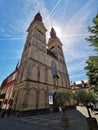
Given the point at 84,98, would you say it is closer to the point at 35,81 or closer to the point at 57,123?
the point at 57,123

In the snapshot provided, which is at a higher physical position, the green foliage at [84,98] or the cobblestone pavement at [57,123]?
the green foliage at [84,98]

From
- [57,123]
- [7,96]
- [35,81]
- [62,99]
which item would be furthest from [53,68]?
[57,123]

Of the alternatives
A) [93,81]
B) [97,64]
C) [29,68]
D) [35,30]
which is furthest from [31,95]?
[35,30]

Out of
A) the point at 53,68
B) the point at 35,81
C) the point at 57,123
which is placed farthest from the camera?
the point at 53,68

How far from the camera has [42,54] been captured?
24.5 metres

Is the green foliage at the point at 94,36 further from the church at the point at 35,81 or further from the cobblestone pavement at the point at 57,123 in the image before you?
the church at the point at 35,81

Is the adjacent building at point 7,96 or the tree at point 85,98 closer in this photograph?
the tree at point 85,98

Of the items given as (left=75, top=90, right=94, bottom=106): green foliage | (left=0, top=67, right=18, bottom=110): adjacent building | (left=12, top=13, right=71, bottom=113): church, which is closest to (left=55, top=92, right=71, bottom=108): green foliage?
(left=75, top=90, right=94, bottom=106): green foliage

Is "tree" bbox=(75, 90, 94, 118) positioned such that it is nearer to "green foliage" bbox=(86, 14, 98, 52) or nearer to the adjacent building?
"green foliage" bbox=(86, 14, 98, 52)

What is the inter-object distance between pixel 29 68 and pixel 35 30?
45.7ft

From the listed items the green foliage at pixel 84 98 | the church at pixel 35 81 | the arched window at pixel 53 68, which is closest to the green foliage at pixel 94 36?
the green foliage at pixel 84 98

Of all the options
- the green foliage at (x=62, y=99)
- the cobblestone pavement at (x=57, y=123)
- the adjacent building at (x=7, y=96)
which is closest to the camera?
the cobblestone pavement at (x=57, y=123)

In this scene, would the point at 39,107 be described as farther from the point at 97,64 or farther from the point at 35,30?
the point at 35,30

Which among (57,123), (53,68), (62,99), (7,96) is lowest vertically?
(57,123)
